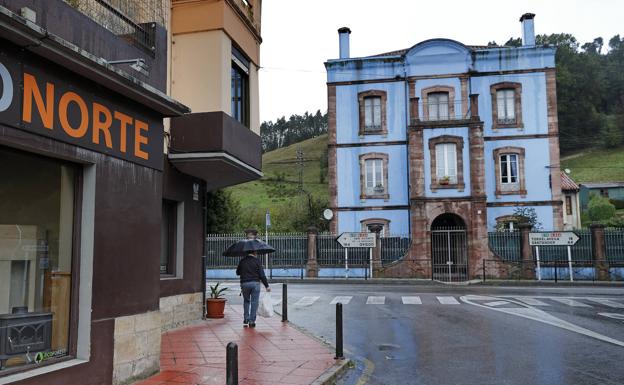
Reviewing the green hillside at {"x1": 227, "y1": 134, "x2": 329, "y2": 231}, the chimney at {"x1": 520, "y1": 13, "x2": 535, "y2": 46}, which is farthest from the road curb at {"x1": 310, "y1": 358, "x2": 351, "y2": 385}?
the green hillside at {"x1": 227, "y1": 134, "x2": 329, "y2": 231}

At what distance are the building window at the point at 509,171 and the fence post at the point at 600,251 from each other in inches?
191

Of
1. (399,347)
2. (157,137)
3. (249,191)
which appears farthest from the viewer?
(249,191)

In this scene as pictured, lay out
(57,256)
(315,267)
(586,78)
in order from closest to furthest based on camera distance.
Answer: (57,256), (315,267), (586,78)

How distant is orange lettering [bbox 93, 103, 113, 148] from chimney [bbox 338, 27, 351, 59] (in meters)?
28.5

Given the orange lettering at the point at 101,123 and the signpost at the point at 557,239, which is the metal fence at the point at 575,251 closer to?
the signpost at the point at 557,239

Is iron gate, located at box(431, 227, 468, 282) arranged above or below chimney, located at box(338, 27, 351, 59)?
below

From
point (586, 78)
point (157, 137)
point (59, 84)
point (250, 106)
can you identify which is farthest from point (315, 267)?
point (586, 78)

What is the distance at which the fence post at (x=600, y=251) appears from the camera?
2698 cm

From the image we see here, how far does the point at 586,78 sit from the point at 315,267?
241ft

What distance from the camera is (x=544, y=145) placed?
104 ft

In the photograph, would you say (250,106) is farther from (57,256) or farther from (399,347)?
(57,256)

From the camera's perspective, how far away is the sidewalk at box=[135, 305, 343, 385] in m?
7.32

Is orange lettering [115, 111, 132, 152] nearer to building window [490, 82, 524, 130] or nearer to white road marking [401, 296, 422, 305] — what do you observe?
white road marking [401, 296, 422, 305]

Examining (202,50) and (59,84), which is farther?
(202,50)
